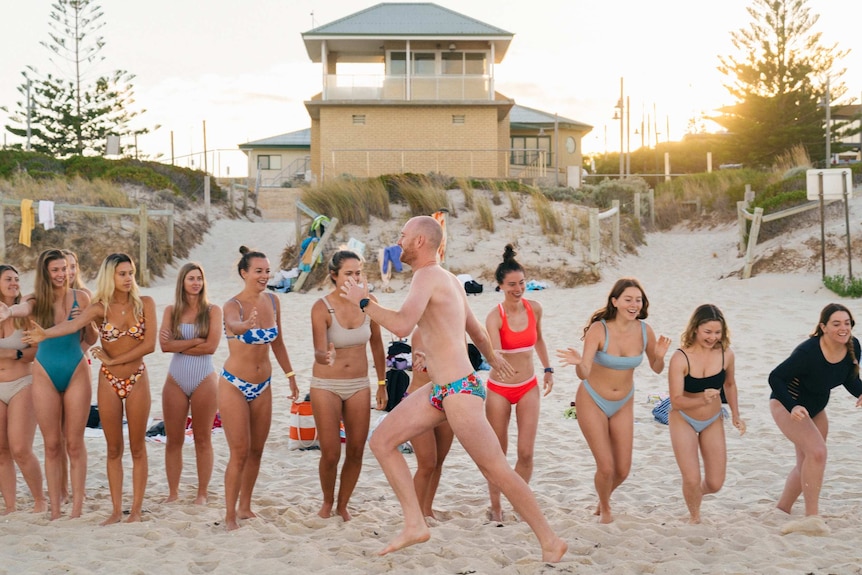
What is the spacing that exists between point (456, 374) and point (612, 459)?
4.30ft

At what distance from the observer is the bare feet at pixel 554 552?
13.3 feet

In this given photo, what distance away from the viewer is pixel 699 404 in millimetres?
4766

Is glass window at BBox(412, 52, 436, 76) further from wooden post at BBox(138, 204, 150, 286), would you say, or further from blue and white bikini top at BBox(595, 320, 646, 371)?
blue and white bikini top at BBox(595, 320, 646, 371)

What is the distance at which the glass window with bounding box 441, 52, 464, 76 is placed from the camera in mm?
29312

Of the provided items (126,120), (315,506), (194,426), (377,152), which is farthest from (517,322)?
(126,120)

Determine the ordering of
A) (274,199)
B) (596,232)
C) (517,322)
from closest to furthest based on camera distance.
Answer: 1. (517,322)
2. (596,232)
3. (274,199)

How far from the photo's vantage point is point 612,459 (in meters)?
4.87

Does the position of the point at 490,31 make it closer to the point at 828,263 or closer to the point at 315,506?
the point at 828,263

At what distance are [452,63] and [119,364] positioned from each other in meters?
25.8

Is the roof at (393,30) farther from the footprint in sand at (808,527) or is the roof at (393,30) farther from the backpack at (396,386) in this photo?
the footprint in sand at (808,527)

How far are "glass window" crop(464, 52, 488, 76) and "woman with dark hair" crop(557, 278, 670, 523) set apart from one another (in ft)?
83.7

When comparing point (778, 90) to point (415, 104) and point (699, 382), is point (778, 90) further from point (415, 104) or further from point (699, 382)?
point (699, 382)

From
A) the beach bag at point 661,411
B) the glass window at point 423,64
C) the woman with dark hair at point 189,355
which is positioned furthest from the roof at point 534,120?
the woman with dark hair at point 189,355

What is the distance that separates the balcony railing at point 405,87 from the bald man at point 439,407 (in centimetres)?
2511
